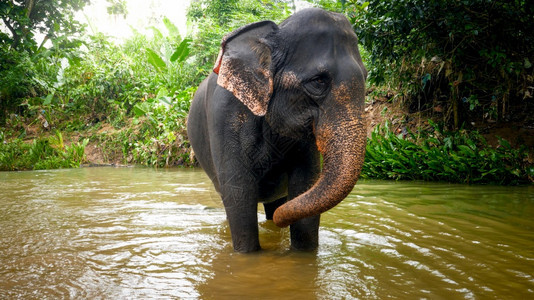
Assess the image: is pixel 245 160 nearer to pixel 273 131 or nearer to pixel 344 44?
pixel 273 131

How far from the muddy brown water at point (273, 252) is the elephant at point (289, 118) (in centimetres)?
38

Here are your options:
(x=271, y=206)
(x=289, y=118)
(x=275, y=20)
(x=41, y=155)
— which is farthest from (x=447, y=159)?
(x=41, y=155)

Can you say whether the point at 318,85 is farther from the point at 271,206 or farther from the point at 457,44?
the point at 457,44

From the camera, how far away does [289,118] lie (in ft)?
8.88

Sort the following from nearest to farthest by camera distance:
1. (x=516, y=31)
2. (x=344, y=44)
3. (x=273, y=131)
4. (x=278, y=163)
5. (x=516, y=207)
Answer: (x=344, y=44), (x=273, y=131), (x=278, y=163), (x=516, y=207), (x=516, y=31)

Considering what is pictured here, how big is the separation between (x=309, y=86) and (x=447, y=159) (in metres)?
5.18

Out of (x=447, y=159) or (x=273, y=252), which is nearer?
(x=273, y=252)

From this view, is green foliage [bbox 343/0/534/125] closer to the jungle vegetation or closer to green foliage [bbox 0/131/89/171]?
the jungle vegetation

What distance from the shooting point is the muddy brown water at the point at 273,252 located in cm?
236

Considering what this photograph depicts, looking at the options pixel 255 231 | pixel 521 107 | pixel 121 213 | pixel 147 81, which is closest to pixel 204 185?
pixel 121 213

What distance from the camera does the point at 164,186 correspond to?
7562 millimetres

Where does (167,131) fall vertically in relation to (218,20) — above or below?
below

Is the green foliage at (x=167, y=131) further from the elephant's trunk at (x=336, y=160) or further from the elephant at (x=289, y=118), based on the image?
the elephant's trunk at (x=336, y=160)

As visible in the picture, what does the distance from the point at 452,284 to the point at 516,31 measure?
509 cm
